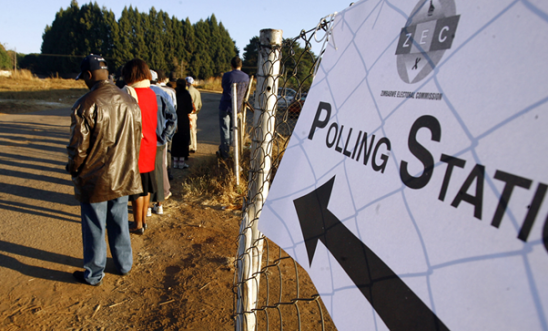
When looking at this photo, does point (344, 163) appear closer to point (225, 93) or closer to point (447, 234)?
point (447, 234)

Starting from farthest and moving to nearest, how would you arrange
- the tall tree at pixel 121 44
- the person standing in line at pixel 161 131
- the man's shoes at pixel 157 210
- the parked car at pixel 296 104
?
the tall tree at pixel 121 44
the man's shoes at pixel 157 210
the person standing in line at pixel 161 131
the parked car at pixel 296 104

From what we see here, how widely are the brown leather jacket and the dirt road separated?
0.83 meters

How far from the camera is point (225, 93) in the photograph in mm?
5863

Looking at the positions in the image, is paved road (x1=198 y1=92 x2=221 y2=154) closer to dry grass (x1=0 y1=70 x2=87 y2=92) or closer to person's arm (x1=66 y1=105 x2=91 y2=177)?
person's arm (x1=66 y1=105 x2=91 y2=177)

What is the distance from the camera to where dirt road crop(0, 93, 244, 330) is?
2.50 m

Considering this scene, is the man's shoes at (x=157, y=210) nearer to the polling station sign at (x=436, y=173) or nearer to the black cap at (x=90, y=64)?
the black cap at (x=90, y=64)

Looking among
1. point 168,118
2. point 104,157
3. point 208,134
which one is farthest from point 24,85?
point 104,157

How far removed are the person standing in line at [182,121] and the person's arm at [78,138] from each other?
10.1 ft

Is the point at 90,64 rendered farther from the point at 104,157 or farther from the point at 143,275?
the point at 143,275

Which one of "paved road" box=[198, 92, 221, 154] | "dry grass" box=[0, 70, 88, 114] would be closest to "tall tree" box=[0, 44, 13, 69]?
"dry grass" box=[0, 70, 88, 114]

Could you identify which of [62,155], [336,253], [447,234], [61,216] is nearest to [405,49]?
[447,234]

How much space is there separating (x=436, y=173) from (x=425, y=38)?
31cm

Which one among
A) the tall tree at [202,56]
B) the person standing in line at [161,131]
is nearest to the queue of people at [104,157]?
the person standing in line at [161,131]

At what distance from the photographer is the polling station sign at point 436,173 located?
519mm
